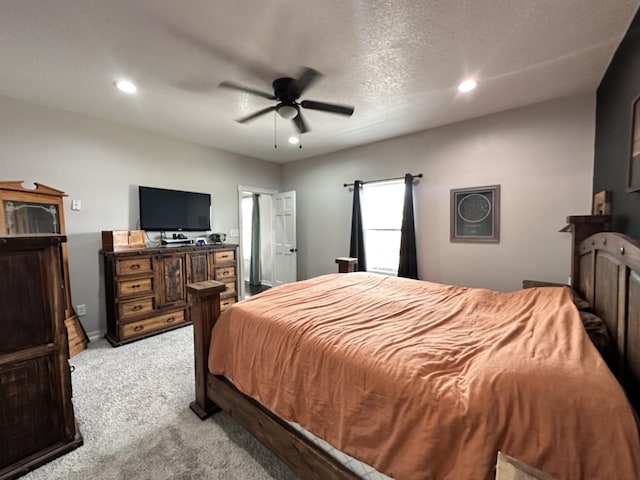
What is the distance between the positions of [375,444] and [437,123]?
3.59 m

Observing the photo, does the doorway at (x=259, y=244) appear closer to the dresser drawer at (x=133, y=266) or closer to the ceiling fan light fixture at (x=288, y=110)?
the dresser drawer at (x=133, y=266)

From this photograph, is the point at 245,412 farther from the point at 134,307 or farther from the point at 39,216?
the point at 39,216

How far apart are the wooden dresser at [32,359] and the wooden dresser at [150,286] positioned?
5.09 feet

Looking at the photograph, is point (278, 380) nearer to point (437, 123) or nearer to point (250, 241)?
point (437, 123)

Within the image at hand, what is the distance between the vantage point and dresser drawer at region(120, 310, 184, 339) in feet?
10.1

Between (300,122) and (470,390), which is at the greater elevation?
(300,122)

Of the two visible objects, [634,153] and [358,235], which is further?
[358,235]

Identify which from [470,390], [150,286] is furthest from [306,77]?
[150,286]

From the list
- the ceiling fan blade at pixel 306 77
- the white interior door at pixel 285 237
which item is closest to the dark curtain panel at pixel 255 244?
the white interior door at pixel 285 237

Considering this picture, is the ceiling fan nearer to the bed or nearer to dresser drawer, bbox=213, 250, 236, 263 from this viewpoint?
the bed

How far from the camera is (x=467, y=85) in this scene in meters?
2.51

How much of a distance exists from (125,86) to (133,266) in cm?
189

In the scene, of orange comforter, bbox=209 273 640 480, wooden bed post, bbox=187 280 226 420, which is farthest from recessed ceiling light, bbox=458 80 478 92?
wooden bed post, bbox=187 280 226 420

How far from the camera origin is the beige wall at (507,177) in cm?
278
